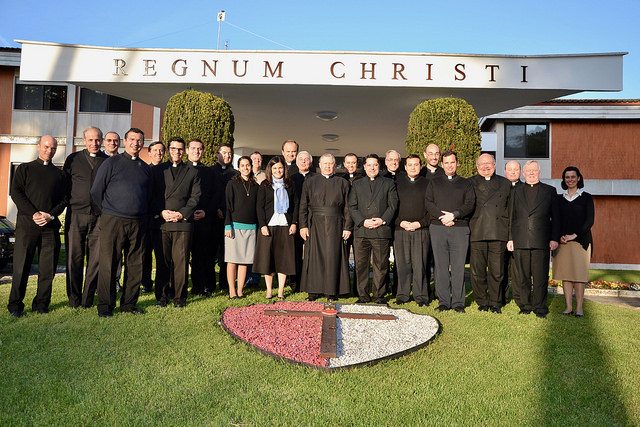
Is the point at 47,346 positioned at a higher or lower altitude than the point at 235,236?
lower

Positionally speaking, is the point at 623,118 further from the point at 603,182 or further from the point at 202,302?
the point at 202,302

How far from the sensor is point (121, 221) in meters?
→ 5.57

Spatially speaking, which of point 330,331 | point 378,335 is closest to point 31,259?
point 330,331

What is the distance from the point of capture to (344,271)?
6.73 meters

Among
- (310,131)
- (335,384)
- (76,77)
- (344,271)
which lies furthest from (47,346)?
(310,131)

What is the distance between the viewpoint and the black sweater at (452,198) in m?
6.36

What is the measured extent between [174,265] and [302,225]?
1.85m

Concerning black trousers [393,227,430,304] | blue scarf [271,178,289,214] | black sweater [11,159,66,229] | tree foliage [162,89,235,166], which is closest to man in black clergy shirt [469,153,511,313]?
black trousers [393,227,430,304]

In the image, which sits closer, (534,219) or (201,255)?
(534,219)

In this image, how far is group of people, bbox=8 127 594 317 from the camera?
561cm

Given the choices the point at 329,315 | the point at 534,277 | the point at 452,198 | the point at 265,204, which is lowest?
the point at 329,315

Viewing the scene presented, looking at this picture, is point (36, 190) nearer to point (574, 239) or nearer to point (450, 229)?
point (450, 229)

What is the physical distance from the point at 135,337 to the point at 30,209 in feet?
7.30

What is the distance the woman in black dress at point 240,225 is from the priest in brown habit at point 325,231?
0.74 m
